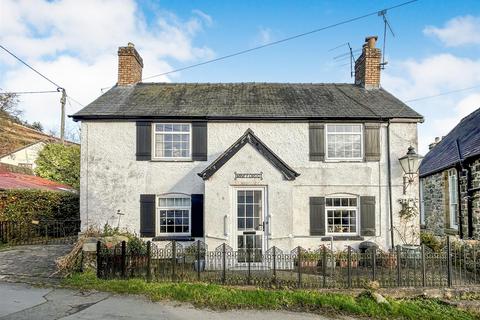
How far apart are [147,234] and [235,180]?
158 inches

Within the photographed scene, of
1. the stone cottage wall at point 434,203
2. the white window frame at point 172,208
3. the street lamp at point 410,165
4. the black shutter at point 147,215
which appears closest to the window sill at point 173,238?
the white window frame at point 172,208

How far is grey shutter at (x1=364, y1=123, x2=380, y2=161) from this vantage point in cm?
1298

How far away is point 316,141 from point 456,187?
7.31 metres

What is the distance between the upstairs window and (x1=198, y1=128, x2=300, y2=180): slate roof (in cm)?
249

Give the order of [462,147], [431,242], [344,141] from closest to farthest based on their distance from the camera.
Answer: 1. [431,242]
2. [344,141]
3. [462,147]

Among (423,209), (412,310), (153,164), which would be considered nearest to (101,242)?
(153,164)

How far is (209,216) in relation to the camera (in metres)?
11.3

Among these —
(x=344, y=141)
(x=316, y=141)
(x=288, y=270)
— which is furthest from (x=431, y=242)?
(x=288, y=270)

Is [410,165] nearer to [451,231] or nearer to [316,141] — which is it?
[316,141]

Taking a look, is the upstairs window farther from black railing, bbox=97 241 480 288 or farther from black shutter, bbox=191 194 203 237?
black shutter, bbox=191 194 203 237

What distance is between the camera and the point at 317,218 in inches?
498

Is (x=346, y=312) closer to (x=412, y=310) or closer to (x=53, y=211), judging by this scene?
(x=412, y=310)

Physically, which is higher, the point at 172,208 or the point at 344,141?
the point at 344,141

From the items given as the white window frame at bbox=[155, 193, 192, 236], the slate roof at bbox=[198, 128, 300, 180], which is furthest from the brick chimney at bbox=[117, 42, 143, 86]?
the slate roof at bbox=[198, 128, 300, 180]
